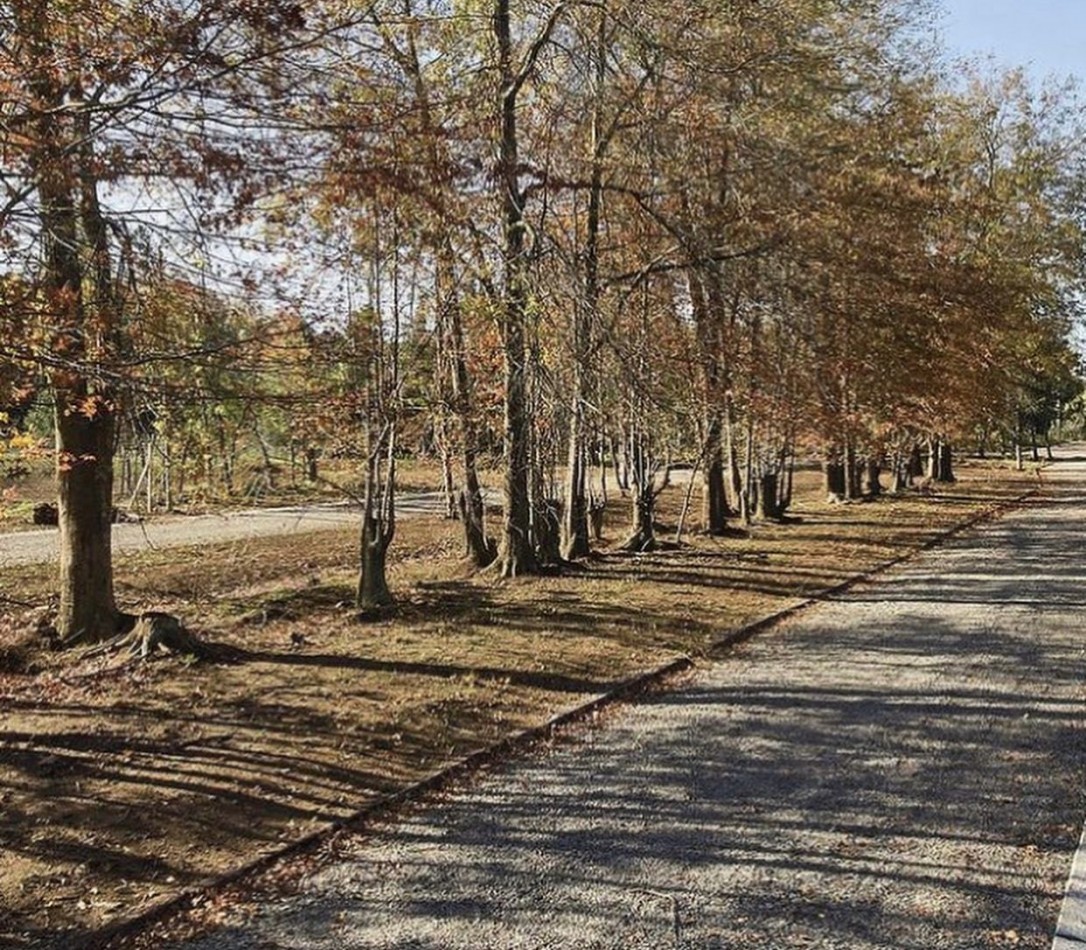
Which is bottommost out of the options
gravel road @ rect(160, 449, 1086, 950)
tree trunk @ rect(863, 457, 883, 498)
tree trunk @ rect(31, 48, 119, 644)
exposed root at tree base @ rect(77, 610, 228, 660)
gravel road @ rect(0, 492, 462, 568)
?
gravel road @ rect(160, 449, 1086, 950)

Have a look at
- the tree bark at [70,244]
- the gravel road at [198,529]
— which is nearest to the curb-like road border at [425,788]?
the tree bark at [70,244]

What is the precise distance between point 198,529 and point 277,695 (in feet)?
44.9

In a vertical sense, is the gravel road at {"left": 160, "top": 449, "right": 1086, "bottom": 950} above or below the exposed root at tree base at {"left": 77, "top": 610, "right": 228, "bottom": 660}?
below

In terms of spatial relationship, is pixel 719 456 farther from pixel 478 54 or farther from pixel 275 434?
pixel 275 434

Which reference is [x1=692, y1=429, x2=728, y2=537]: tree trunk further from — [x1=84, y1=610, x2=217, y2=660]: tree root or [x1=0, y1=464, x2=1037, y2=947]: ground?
[x1=84, y1=610, x2=217, y2=660]: tree root

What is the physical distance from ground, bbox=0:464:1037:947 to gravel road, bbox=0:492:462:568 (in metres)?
2.32

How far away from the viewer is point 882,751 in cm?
593

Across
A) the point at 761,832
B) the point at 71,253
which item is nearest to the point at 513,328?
the point at 71,253

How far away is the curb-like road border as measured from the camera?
389 centimetres

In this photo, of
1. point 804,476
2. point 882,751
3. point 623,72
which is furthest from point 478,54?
A: point 804,476

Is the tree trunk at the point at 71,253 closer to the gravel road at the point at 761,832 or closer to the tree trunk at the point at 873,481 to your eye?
the gravel road at the point at 761,832

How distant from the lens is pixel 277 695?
7.10 meters

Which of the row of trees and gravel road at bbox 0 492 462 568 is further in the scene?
gravel road at bbox 0 492 462 568

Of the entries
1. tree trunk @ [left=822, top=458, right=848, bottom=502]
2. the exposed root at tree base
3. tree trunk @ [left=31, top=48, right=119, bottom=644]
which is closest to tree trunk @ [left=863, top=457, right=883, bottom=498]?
tree trunk @ [left=822, top=458, right=848, bottom=502]
